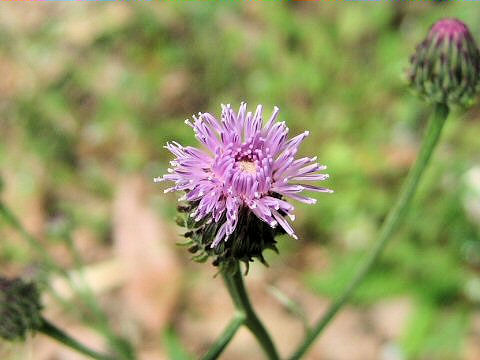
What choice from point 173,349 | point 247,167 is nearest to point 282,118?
point 173,349

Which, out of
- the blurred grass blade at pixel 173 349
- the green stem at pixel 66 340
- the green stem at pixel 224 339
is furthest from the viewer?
the blurred grass blade at pixel 173 349

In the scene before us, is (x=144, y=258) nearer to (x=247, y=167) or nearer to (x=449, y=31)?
(x=449, y=31)

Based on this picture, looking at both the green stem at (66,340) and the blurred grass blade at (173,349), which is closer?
the green stem at (66,340)

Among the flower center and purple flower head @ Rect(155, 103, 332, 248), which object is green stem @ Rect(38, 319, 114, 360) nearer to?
purple flower head @ Rect(155, 103, 332, 248)

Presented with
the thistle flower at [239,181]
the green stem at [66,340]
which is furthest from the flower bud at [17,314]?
the thistle flower at [239,181]

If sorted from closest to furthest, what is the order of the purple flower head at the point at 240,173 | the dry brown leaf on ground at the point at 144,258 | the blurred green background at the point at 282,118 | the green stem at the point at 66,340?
the purple flower head at the point at 240,173
the green stem at the point at 66,340
the blurred green background at the point at 282,118
the dry brown leaf on ground at the point at 144,258

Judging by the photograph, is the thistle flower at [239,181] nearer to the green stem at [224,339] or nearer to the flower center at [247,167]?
the flower center at [247,167]

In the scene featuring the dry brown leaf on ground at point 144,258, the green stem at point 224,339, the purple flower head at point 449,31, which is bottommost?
the green stem at point 224,339
